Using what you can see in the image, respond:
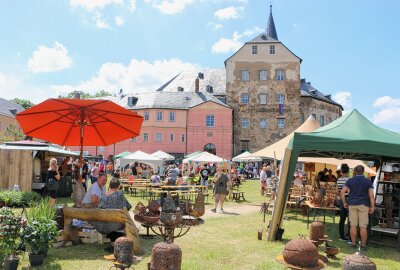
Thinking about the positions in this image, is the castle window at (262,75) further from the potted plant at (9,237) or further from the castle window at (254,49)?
the potted plant at (9,237)

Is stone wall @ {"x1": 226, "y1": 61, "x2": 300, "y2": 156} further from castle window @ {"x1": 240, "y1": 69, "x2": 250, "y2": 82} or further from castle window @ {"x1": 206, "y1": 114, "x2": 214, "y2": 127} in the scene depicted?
castle window @ {"x1": 206, "y1": 114, "x2": 214, "y2": 127}

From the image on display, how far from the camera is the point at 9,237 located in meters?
5.52

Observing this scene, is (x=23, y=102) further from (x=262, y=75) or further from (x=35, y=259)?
(x=35, y=259)

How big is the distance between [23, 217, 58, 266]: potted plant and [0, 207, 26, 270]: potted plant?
0.17 metres

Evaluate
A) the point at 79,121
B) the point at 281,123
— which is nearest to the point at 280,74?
the point at 281,123

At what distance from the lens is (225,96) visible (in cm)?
5138

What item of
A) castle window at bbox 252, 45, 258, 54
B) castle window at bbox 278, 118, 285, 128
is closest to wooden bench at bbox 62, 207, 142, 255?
castle window at bbox 278, 118, 285, 128

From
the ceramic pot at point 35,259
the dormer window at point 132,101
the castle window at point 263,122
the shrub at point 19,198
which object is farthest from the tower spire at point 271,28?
the ceramic pot at point 35,259

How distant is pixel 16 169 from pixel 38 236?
10.7m

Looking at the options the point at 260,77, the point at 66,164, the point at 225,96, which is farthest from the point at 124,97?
the point at 66,164

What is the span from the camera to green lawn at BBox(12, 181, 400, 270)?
6.48 metres

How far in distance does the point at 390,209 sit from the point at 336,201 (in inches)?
60.3

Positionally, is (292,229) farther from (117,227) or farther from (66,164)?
(66,164)

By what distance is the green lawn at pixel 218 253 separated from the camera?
255 inches
